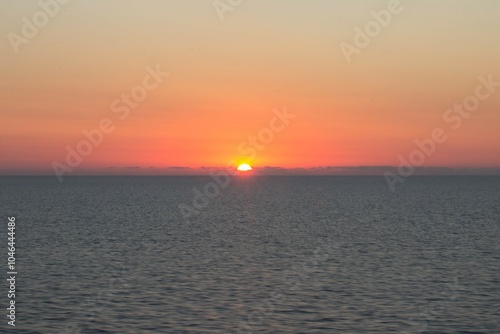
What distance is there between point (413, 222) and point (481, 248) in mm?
41056

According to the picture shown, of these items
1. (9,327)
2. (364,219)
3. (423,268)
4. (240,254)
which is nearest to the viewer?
(9,327)

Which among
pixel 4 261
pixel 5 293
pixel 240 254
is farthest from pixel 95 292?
pixel 240 254

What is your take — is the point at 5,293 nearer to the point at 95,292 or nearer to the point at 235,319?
the point at 95,292

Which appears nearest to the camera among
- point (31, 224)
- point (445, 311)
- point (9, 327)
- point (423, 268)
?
point (9, 327)

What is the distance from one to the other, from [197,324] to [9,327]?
11.0 metres

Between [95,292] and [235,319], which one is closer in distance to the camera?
[235,319]

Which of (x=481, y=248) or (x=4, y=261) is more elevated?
(x=481, y=248)

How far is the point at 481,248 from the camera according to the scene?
3059 inches

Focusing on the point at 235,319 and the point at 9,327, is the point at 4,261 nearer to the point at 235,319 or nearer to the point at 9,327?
the point at 9,327

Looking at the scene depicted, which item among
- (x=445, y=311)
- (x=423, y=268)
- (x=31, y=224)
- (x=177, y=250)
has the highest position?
(x=31, y=224)

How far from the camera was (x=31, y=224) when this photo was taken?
112000mm

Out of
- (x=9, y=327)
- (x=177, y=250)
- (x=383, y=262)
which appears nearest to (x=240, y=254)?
(x=177, y=250)

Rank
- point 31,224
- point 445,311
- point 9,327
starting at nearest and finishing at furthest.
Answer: point 9,327, point 445,311, point 31,224

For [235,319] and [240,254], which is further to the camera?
[240,254]
